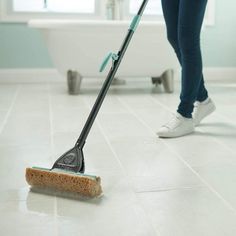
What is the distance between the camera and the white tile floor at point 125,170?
1088 mm

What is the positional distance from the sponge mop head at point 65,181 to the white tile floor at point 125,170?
3 cm

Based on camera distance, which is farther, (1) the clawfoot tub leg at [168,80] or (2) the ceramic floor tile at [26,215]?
(1) the clawfoot tub leg at [168,80]

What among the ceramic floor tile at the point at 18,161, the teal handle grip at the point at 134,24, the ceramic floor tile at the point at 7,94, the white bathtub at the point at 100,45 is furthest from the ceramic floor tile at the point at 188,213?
the white bathtub at the point at 100,45

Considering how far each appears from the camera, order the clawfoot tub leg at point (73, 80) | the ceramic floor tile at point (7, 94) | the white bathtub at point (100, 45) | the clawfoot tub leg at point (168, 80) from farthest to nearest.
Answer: the clawfoot tub leg at point (168, 80) → the clawfoot tub leg at point (73, 80) → the white bathtub at point (100, 45) → the ceramic floor tile at point (7, 94)

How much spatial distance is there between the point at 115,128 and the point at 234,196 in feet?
3.06

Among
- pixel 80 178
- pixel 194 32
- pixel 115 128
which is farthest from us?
pixel 115 128

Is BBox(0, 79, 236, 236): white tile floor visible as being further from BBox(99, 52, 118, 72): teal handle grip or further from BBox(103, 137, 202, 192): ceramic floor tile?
BBox(99, 52, 118, 72): teal handle grip

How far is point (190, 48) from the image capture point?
185cm

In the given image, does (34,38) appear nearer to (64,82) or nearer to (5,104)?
(64,82)

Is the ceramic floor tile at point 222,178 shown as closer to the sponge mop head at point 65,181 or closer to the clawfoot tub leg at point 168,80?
the sponge mop head at point 65,181

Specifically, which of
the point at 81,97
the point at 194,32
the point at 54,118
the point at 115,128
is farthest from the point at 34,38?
the point at 194,32

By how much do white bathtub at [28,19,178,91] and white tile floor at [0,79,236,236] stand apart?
0.43m

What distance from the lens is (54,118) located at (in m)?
2.34

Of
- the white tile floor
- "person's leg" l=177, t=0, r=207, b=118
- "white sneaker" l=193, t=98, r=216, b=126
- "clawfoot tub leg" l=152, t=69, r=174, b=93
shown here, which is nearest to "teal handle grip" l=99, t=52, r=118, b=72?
the white tile floor
